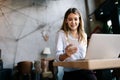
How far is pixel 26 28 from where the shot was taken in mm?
5016

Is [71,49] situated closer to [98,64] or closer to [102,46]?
[102,46]

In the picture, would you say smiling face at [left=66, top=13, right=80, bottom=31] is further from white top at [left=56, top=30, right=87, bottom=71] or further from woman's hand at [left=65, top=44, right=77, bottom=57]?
woman's hand at [left=65, top=44, right=77, bottom=57]

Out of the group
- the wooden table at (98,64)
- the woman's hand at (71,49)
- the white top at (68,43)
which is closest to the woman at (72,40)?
the white top at (68,43)

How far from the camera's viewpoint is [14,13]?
4.97 m

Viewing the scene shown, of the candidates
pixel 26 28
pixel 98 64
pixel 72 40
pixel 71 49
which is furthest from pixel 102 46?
pixel 26 28

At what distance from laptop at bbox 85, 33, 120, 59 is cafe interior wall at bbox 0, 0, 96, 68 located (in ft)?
12.7

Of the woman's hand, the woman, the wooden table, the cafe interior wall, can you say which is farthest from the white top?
the cafe interior wall

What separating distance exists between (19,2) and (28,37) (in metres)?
0.91

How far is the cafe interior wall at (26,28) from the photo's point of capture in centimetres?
484

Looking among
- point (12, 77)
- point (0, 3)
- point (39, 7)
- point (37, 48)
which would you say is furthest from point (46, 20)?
point (12, 77)

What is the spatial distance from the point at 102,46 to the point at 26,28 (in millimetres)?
4033

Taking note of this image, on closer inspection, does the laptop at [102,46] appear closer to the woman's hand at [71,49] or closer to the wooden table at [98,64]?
the woman's hand at [71,49]

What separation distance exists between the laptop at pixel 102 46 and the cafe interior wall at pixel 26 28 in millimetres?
3867

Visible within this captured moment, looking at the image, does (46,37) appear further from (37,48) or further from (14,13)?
(14,13)
